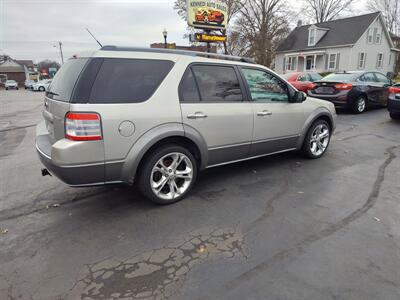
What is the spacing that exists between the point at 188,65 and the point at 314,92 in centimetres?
807

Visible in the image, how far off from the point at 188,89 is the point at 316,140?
3.00 metres

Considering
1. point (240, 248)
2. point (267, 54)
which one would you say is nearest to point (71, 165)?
point (240, 248)

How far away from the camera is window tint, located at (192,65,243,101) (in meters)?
3.59

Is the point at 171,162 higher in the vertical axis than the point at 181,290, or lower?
higher

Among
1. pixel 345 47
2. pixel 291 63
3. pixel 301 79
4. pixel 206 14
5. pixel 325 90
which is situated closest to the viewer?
pixel 325 90

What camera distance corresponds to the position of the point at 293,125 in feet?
15.3

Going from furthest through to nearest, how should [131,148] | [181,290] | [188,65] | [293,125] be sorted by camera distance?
1. [293,125]
2. [188,65]
3. [131,148]
4. [181,290]

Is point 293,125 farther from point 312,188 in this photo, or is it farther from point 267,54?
point 267,54

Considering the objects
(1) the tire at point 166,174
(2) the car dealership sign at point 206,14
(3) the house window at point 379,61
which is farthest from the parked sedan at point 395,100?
(3) the house window at point 379,61

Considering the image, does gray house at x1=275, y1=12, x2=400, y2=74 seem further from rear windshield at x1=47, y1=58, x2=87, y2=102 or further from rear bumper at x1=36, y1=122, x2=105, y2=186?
rear bumper at x1=36, y1=122, x2=105, y2=186

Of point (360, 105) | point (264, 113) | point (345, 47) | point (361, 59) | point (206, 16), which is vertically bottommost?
point (360, 105)

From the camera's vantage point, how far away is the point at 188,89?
136 inches

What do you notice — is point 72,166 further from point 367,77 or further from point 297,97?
point 367,77

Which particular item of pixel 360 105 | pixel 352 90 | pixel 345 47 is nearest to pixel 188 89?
pixel 352 90
